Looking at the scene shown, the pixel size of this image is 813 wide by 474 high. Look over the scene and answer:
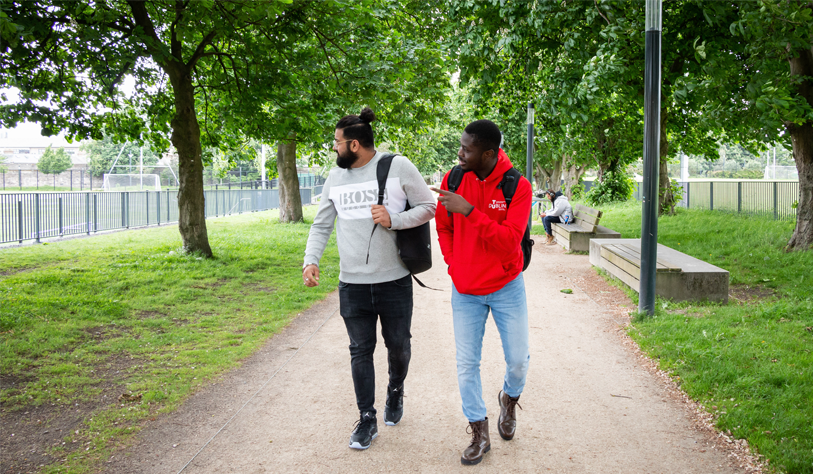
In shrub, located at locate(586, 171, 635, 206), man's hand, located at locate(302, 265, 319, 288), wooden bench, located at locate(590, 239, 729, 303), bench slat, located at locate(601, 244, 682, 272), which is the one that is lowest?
wooden bench, located at locate(590, 239, 729, 303)

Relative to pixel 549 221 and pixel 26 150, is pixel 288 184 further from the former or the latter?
pixel 26 150

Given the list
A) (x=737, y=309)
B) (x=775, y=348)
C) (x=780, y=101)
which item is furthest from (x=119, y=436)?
(x=780, y=101)

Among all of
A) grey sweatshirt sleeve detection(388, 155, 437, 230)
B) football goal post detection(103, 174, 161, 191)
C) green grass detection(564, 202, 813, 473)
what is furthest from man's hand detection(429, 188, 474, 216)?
football goal post detection(103, 174, 161, 191)

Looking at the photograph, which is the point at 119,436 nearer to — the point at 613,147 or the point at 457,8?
the point at 457,8

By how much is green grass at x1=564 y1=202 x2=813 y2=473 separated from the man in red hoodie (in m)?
1.49

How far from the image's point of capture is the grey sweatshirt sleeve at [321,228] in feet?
12.3

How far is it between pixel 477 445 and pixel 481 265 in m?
0.98

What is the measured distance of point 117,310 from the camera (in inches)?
289

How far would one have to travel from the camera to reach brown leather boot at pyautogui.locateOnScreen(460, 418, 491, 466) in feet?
11.1

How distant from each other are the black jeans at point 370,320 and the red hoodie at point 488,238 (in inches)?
14.3

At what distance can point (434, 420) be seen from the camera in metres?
4.04

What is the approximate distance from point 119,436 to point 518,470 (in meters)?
2.39

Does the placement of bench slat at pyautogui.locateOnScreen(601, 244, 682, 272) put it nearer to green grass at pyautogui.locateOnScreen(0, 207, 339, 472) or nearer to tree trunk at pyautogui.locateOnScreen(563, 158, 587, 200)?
green grass at pyautogui.locateOnScreen(0, 207, 339, 472)

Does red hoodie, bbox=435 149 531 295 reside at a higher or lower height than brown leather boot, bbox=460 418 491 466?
higher
